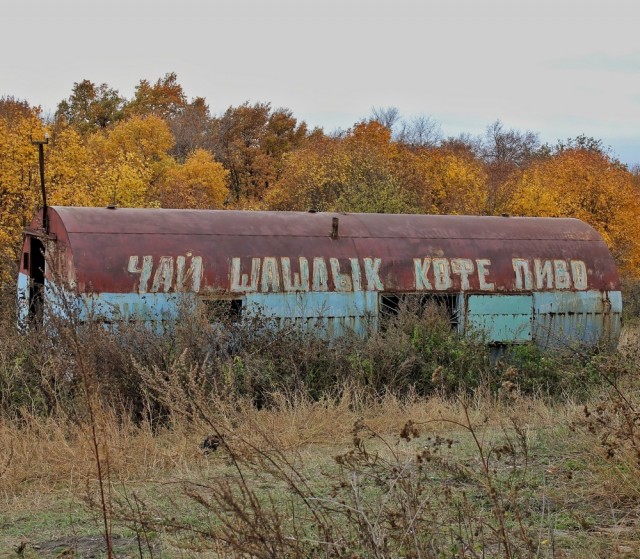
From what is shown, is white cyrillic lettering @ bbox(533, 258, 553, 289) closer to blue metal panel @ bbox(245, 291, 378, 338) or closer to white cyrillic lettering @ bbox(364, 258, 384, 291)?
white cyrillic lettering @ bbox(364, 258, 384, 291)

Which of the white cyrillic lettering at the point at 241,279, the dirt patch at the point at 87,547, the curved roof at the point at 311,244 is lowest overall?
the dirt patch at the point at 87,547

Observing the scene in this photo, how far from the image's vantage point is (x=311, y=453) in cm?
693

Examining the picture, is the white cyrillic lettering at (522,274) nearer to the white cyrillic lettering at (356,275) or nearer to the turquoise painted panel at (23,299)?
the white cyrillic lettering at (356,275)

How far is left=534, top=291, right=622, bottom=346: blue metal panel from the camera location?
1260 cm

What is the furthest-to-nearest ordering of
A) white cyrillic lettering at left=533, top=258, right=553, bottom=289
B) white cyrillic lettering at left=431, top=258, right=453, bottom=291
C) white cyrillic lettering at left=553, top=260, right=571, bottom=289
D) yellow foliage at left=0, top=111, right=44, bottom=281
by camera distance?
yellow foliage at left=0, top=111, right=44, bottom=281, white cyrillic lettering at left=553, top=260, right=571, bottom=289, white cyrillic lettering at left=533, top=258, right=553, bottom=289, white cyrillic lettering at left=431, top=258, right=453, bottom=291

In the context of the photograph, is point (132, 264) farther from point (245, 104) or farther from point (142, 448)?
point (245, 104)

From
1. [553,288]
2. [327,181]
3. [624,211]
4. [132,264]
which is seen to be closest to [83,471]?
[132,264]

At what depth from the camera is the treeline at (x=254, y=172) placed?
891 inches

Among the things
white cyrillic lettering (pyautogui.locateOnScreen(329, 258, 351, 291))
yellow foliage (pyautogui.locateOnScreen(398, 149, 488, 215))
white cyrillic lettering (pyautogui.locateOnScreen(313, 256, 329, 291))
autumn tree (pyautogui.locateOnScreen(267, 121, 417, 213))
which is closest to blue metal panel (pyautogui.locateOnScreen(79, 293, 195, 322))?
white cyrillic lettering (pyautogui.locateOnScreen(313, 256, 329, 291))

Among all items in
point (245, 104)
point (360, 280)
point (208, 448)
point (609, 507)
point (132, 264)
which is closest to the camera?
point (609, 507)

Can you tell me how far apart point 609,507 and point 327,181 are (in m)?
22.5

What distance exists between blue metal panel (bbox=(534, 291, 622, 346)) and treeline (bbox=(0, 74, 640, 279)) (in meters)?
7.54

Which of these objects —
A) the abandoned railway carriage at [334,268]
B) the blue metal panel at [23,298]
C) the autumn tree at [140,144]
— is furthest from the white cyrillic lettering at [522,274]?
the autumn tree at [140,144]

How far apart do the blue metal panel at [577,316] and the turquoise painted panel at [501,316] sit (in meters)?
0.23
